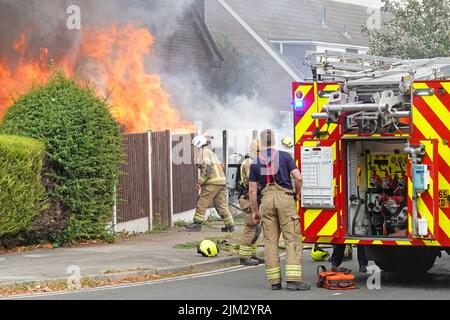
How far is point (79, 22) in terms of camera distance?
83.6 ft

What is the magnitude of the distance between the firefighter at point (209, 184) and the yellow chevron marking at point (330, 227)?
6165mm

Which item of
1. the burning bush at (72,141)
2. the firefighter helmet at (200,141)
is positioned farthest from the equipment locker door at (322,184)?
the firefighter helmet at (200,141)

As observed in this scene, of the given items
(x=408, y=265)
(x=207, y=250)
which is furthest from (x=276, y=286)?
(x=207, y=250)

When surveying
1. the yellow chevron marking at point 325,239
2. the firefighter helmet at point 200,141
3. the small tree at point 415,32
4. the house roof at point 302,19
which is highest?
the house roof at point 302,19

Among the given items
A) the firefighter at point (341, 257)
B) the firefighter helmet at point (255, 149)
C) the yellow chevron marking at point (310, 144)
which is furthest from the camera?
the firefighter helmet at point (255, 149)

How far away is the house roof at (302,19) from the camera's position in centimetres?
4006

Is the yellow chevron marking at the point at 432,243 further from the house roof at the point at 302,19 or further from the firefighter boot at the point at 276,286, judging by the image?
the house roof at the point at 302,19

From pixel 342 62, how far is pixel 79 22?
518 inches

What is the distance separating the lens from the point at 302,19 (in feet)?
138

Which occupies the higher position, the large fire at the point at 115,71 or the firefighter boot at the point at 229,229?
the large fire at the point at 115,71

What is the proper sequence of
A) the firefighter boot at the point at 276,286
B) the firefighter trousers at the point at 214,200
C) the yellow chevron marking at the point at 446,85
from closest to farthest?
the yellow chevron marking at the point at 446,85 < the firefighter boot at the point at 276,286 < the firefighter trousers at the point at 214,200

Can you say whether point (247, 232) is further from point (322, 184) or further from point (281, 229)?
point (322, 184)

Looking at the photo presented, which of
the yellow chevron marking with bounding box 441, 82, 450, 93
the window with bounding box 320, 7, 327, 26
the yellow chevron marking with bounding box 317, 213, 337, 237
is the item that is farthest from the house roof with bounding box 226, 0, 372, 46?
the yellow chevron marking with bounding box 441, 82, 450, 93
